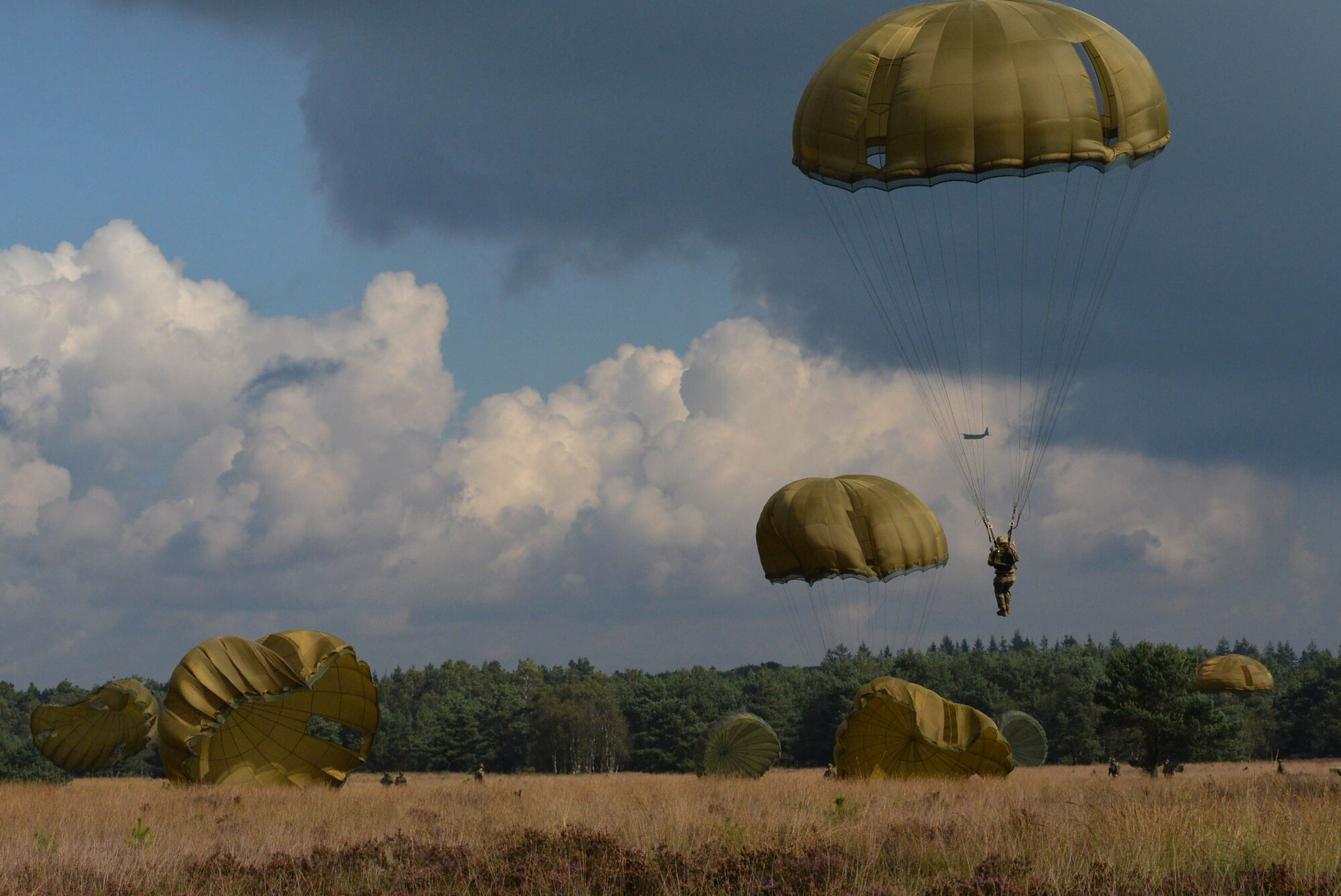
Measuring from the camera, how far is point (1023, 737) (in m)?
51.2

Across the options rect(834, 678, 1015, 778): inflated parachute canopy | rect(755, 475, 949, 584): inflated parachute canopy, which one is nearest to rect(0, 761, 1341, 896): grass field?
rect(834, 678, 1015, 778): inflated parachute canopy

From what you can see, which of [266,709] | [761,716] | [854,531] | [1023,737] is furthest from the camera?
[761,716]

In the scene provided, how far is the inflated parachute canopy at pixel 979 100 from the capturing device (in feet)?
76.3

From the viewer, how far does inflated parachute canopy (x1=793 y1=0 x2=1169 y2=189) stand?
23.3 metres

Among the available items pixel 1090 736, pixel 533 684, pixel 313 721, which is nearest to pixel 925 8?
pixel 313 721

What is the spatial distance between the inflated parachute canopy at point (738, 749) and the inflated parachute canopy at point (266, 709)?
13955 millimetres

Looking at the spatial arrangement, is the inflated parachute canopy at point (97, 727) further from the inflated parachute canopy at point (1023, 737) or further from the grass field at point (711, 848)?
the inflated parachute canopy at point (1023, 737)

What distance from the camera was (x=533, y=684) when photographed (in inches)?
6654

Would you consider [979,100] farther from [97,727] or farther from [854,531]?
[97,727]

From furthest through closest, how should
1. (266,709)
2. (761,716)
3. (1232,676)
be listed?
(761,716), (1232,676), (266,709)

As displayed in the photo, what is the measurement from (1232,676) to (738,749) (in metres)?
37.0

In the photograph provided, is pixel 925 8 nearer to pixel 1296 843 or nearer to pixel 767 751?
pixel 1296 843

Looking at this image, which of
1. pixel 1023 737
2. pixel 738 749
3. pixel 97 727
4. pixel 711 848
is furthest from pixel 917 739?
pixel 97 727

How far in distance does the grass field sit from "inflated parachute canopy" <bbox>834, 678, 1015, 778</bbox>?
370 inches
